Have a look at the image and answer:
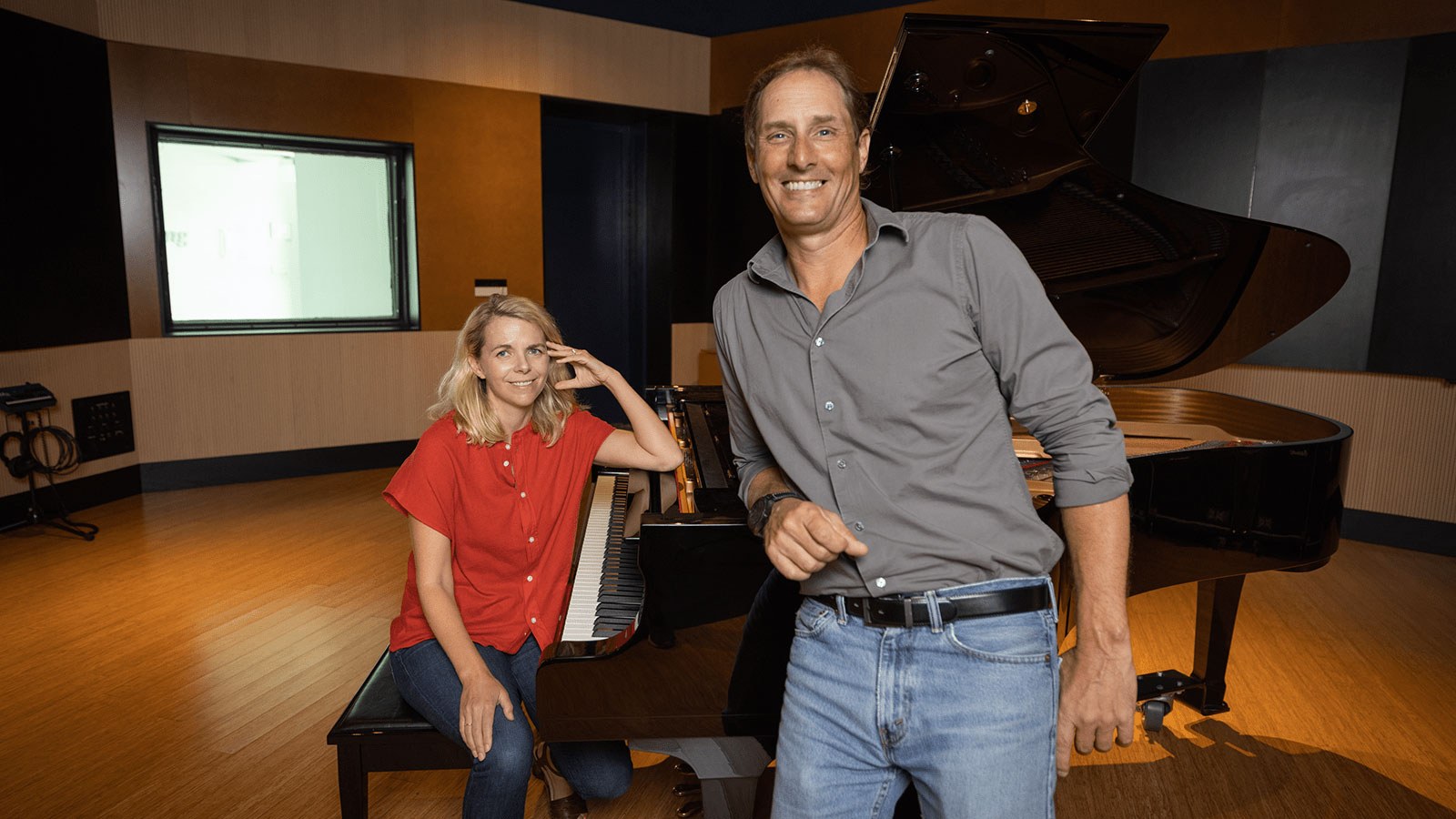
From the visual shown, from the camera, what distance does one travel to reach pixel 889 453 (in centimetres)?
126

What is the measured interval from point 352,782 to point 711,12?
266 inches

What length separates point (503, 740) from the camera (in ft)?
6.19

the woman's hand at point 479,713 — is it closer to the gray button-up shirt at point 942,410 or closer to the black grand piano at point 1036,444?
the black grand piano at point 1036,444

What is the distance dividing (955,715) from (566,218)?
6812mm

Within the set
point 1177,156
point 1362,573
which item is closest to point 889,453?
point 1362,573

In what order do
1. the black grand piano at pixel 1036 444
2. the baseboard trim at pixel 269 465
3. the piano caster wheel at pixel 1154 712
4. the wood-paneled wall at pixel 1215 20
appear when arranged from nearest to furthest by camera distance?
the black grand piano at pixel 1036 444, the piano caster wheel at pixel 1154 712, the wood-paneled wall at pixel 1215 20, the baseboard trim at pixel 269 465

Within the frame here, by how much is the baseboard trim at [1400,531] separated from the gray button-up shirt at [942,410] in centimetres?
459

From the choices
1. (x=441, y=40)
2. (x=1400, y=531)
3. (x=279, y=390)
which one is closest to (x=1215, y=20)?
(x=1400, y=531)

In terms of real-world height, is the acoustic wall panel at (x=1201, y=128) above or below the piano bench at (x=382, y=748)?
above

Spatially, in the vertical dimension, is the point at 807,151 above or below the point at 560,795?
above

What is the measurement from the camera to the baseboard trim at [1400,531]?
4.88m

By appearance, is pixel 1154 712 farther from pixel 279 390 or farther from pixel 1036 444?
pixel 279 390

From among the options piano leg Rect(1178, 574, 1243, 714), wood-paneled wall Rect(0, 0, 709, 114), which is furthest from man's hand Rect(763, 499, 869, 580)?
wood-paneled wall Rect(0, 0, 709, 114)

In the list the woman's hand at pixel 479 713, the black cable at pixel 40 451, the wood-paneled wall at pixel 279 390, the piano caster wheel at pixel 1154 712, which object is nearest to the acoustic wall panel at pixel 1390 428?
the piano caster wheel at pixel 1154 712
